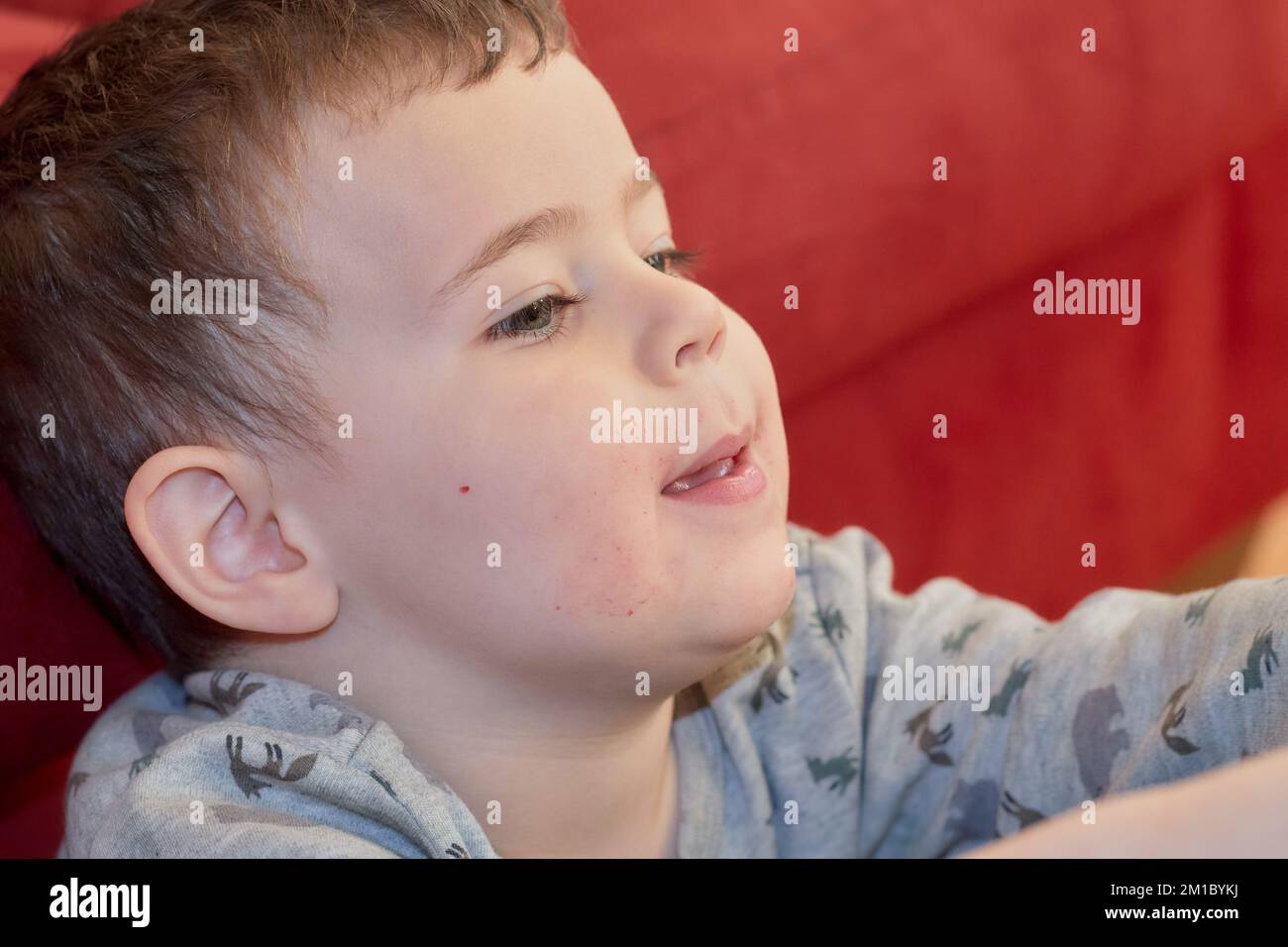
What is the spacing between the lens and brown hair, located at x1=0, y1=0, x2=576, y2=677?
1.92ft

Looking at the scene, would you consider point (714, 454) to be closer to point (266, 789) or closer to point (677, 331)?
point (677, 331)

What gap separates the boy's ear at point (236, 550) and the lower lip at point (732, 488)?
0.56ft

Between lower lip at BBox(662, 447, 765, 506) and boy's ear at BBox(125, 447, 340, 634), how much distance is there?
171 mm

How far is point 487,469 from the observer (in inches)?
22.7

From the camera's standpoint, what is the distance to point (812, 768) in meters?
0.73

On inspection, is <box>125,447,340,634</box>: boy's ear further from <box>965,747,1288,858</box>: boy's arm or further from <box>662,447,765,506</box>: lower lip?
<box>965,747,1288,858</box>: boy's arm

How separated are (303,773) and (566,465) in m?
0.18

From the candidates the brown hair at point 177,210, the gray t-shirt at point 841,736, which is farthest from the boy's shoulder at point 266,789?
the brown hair at point 177,210

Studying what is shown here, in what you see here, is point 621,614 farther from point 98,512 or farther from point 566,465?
point 98,512

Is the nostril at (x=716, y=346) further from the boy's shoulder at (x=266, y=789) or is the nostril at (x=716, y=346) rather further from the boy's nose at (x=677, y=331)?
the boy's shoulder at (x=266, y=789)

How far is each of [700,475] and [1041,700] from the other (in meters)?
0.22
